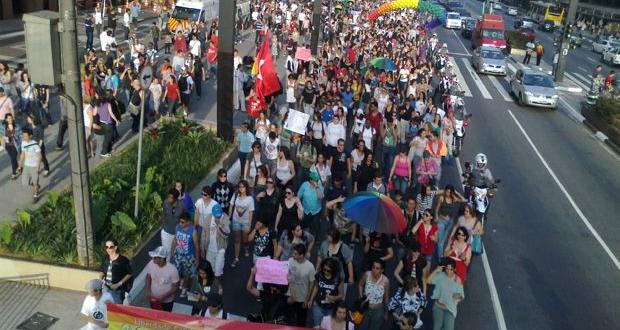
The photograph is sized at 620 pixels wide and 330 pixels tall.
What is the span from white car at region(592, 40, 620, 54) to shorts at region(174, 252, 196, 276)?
144ft

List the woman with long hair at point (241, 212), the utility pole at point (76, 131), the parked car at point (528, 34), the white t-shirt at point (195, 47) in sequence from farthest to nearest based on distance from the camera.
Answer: the parked car at point (528, 34)
the white t-shirt at point (195, 47)
the woman with long hair at point (241, 212)
the utility pole at point (76, 131)

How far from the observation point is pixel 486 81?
1216 inches

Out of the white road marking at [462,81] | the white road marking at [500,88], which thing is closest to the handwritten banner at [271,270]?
the white road marking at [462,81]

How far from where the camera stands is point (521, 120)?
2286 centimetres

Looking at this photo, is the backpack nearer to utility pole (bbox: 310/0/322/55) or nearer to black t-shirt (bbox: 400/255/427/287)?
black t-shirt (bbox: 400/255/427/287)

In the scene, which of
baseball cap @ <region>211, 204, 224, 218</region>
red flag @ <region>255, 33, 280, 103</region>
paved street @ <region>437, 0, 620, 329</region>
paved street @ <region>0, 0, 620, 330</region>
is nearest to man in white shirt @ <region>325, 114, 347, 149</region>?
red flag @ <region>255, 33, 280, 103</region>

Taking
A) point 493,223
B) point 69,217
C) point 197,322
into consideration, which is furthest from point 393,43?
point 197,322

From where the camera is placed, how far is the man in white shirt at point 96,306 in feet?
22.3

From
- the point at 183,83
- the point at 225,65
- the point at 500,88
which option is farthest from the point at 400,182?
the point at 500,88

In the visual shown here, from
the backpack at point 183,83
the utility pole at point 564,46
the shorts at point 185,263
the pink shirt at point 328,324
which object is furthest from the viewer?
the utility pole at point 564,46

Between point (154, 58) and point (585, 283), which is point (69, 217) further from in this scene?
point (154, 58)

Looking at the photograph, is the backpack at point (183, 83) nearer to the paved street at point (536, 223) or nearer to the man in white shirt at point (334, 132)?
the paved street at point (536, 223)

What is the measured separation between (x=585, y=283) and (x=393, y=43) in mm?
19504

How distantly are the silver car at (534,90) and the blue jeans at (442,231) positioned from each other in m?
16.7
